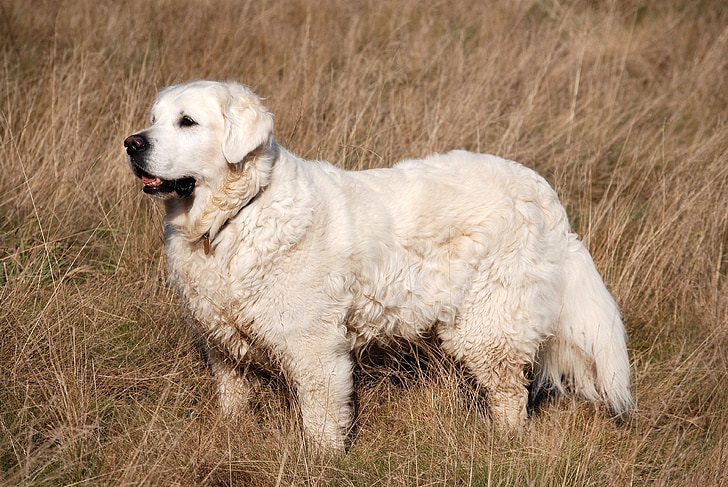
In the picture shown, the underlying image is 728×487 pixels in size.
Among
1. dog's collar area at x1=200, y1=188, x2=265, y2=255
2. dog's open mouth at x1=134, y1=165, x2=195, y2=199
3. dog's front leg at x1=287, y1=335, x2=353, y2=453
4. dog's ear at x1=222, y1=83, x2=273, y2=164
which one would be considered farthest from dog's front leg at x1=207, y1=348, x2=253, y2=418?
dog's ear at x1=222, y1=83, x2=273, y2=164

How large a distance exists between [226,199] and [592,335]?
→ 1.93 meters

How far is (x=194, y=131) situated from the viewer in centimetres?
336

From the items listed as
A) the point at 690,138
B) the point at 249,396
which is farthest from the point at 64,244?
the point at 690,138

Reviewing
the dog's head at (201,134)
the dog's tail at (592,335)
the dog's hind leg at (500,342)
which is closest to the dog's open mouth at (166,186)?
the dog's head at (201,134)

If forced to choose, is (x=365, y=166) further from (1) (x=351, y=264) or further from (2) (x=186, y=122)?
(2) (x=186, y=122)

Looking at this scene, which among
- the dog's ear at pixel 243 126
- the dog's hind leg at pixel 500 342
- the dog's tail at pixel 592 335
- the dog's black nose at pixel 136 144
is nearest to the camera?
the dog's black nose at pixel 136 144

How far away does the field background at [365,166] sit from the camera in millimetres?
3258

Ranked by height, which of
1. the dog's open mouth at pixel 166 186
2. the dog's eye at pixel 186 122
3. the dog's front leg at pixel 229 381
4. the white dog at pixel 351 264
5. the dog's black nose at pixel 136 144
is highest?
the dog's eye at pixel 186 122

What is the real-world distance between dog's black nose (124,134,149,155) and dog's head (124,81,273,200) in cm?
5

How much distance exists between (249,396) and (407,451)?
825mm

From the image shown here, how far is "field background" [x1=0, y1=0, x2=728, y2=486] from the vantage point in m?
3.26

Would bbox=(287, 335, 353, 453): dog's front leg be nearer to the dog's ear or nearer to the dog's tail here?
the dog's ear

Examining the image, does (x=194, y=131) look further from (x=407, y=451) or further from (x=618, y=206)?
(x=618, y=206)

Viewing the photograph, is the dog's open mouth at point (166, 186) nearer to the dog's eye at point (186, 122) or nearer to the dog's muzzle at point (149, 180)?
the dog's muzzle at point (149, 180)
